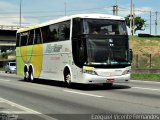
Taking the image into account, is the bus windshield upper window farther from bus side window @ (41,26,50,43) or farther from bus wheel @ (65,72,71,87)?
bus side window @ (41,26,50,43)

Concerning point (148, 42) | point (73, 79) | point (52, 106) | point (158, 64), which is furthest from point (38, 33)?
point (148, 42)

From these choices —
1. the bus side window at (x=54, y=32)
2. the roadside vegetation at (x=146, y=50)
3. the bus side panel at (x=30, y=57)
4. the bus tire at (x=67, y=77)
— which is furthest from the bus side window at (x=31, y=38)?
the roadside vegetation at (x=146, y=50)

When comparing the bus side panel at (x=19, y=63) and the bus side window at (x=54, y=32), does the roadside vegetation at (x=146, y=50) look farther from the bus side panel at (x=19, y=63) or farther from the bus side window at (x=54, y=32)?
the bus side window at (x=54, y=32)

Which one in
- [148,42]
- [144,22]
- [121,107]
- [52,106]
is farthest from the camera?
[144,22]

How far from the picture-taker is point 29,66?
29.5 m

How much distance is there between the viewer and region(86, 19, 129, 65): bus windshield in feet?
65.9

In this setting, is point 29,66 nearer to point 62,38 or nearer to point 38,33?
point 38,33

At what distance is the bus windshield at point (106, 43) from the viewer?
20.1m

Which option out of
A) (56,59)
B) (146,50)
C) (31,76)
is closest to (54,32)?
(56,59)

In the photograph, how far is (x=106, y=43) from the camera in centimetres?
2028

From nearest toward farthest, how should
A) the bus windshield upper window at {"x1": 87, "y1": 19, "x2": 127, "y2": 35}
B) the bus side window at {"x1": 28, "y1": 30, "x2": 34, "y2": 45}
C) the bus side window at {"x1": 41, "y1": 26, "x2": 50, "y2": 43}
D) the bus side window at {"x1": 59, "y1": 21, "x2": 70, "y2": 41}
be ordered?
the bus windshield upper window at {"x1": 87, "y1": 19, "x2": 127, "y2": 35} → the bus side window at {"x1": 59, "y1": 21, "x2": 70, "y2": 41} → the bus side window at {"x1": 41, "y1": 26, "x2": 50, "y2": 43} → the bus side window at {"x1": 28, "y1": 30, "x2": 34, "y2": 45}

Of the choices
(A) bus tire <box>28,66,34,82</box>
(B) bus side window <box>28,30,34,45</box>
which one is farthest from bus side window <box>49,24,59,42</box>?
(A) bus tire <box>28,66,34,82</box>

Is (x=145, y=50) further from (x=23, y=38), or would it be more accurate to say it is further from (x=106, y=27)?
(x=106, y=27)

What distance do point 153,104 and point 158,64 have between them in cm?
4095
